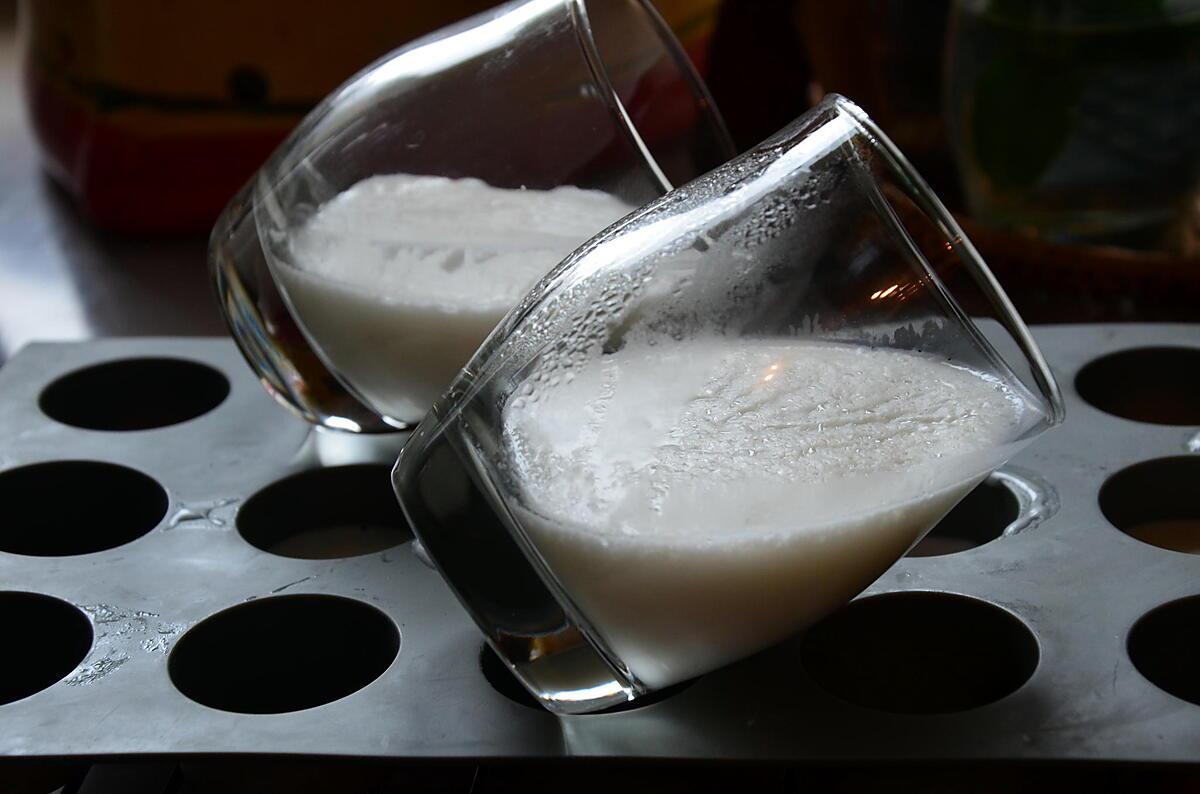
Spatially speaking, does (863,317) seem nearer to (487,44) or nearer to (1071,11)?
(487,44)

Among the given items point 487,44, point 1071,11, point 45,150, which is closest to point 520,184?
point 487,44

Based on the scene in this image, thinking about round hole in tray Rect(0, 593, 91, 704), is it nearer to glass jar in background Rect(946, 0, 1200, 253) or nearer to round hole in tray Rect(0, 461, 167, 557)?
round hole in tray Rect(0, 461, 167, 557)

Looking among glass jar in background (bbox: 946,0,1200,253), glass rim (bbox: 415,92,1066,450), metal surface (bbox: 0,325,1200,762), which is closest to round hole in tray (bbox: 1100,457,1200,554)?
metal surface (bbox: 0,325,1200,762)

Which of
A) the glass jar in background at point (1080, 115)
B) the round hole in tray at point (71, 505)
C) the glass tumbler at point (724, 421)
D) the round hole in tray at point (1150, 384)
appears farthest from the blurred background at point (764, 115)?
the glass tumbler at point (724, 421)

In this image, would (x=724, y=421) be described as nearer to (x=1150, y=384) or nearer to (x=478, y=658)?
(x=478, y=658)

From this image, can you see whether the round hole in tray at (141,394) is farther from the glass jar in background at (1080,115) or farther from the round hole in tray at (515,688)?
the glass jar in background at (1080,115)
